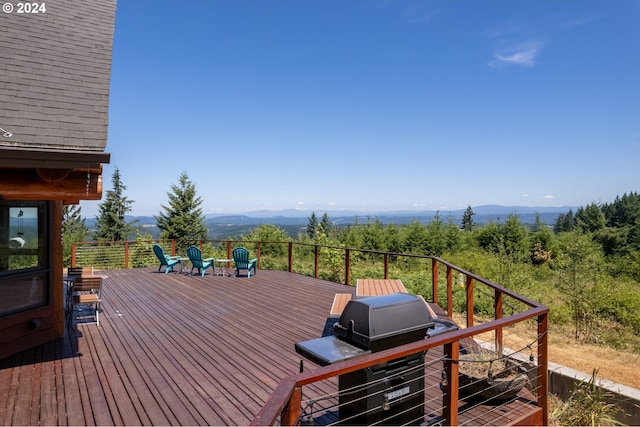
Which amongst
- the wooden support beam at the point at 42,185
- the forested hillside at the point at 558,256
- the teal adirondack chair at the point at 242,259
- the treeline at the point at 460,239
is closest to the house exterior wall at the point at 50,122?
the wooden support beam at the point at 42,185

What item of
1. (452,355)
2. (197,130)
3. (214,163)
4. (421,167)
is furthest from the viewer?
(214,163)

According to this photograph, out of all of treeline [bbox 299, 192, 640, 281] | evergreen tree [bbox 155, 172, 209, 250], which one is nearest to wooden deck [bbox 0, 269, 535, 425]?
treeline [bbox 299, 192, 640, 281]

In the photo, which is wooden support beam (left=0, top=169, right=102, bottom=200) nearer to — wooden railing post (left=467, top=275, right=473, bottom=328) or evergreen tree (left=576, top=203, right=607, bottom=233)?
wooden railing post (left=467, top=275, right=473, bottom=328)

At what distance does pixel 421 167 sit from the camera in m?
33.8

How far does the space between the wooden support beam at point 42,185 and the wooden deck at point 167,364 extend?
1670 millimetres

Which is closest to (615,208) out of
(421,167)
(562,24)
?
(421,167)

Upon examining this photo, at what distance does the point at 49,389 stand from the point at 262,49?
13.8 metres

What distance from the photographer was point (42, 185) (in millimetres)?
3080

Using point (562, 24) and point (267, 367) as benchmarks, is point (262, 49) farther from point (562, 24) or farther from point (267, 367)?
point (267, 367)

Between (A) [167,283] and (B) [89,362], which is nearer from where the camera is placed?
(B) [89,362]

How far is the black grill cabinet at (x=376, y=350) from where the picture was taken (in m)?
1.95

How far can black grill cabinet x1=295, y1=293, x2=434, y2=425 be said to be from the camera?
1.95 metres

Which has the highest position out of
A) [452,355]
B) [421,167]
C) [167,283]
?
[421,167]

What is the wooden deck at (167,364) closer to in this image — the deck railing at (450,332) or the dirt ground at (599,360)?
the deck railing at (450,332)
